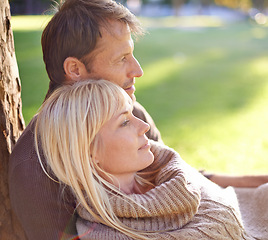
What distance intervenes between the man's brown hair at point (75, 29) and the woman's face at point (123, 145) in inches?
18.4

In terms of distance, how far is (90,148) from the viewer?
4.99 feet

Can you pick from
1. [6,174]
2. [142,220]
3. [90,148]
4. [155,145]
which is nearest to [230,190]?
[155,145]

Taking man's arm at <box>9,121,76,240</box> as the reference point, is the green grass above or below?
below

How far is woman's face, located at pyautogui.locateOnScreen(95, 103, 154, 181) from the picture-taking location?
4.97 ft

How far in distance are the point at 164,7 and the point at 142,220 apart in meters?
24.9

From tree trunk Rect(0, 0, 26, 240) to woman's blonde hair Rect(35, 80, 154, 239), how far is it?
432 millimetres

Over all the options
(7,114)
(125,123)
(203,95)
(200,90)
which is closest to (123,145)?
(125,123)

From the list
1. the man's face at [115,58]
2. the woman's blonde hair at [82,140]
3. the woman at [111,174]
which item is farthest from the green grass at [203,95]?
the woman's blonde hair at [82,140]

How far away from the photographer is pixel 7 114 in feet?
6.32

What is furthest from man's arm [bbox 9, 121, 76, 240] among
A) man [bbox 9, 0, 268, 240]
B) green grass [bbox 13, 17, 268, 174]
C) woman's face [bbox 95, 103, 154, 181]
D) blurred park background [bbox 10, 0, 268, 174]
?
green grass [bbox 13, 17, 268, 174]

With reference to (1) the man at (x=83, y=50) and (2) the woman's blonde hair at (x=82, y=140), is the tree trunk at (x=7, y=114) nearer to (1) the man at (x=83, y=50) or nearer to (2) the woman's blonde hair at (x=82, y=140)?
(1) the man at (x=83, y=50)

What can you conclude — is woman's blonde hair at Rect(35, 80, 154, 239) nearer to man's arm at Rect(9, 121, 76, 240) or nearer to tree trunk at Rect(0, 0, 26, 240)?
man's arm at Rect(9, 121, 76, 240)

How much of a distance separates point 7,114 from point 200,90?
513cm

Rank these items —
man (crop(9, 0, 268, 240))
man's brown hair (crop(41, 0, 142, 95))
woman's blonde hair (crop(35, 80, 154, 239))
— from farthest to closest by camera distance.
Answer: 1. man's brown hair (crop(41, 0, 142, 95))
2. man (crop(9, 0, 268, 240))
3. woman's blonde hair (crop(35, 80, 154, 239))
